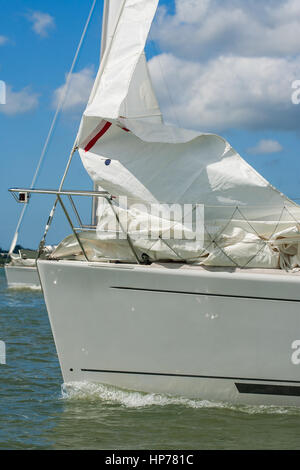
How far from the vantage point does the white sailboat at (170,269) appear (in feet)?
23.0

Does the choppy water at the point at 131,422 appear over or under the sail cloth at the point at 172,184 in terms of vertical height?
under

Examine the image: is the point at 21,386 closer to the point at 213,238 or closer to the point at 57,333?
the point at 57,333

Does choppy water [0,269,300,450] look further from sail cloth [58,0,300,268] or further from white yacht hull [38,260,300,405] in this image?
sail cloth [58,0,300,268]

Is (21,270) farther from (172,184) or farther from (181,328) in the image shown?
(181,328)

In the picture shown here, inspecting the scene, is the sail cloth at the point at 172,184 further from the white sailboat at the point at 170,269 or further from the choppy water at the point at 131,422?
the choppy water at the point at 131,422

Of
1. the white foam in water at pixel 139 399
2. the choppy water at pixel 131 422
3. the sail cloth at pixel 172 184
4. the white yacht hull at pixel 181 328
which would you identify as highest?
the sail cloth at pixel 172 184

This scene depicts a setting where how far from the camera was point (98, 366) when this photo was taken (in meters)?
7.49

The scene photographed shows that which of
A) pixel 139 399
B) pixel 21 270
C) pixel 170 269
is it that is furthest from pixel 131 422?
pixel 21 270

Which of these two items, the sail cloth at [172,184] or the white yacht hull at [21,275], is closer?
the sail cloth at [172,184]

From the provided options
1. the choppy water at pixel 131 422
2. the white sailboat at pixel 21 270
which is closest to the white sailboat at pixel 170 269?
the choppy water at pixel 131 422

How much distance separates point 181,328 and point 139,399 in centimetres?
103
